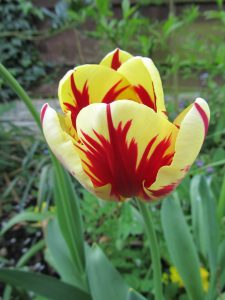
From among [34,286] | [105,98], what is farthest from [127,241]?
[105,98]

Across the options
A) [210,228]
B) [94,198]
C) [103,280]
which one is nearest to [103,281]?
[103,280]

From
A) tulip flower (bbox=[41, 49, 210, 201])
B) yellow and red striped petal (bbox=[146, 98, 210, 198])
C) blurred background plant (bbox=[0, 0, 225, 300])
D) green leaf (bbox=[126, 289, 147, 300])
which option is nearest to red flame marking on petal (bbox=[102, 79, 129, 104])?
tulip flower (bbox=[41, 49, 210, 201])

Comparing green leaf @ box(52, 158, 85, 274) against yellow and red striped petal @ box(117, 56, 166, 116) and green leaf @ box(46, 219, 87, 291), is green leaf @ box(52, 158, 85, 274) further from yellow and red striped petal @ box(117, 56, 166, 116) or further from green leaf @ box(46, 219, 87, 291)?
yellow and red striped petal @ box(117, 56, 166, 116)

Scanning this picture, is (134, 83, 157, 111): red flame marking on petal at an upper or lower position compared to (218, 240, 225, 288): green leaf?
upper

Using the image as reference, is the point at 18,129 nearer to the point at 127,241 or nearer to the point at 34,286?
the point at 127,241

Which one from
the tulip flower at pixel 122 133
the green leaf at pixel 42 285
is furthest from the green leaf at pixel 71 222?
the tulip flower at pixel 122 133

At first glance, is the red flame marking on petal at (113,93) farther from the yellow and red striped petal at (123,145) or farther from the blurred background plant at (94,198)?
the blurred background plant at (94,198)
